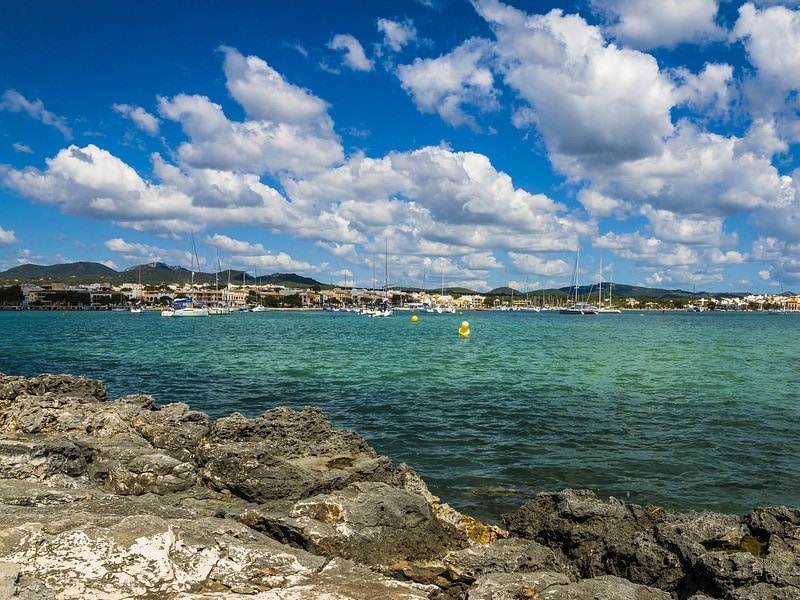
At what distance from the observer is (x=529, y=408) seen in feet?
70.1

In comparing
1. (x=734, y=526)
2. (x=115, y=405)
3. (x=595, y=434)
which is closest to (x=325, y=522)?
(x=734, y=526)

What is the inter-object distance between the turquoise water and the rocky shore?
119 inches

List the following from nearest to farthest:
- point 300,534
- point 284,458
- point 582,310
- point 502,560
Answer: point 300,534, point 502,560, point 284,458, point 582,310

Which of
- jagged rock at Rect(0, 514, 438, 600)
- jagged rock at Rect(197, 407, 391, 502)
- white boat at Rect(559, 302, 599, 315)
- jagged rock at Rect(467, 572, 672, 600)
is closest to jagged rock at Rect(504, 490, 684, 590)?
jagged rock at Rect(467, 572, 672, 600)

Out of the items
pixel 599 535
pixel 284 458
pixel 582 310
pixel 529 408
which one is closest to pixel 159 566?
pixel 284 458

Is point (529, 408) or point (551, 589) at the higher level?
point (551, 589)

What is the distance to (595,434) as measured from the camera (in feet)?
56.2

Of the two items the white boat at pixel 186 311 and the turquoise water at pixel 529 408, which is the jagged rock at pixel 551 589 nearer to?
the turquoise water at pixel 529 408

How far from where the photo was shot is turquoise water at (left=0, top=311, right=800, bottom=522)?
1280 cm

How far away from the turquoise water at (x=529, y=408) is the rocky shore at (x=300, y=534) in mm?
3026

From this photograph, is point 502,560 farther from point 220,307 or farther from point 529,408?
point 220,307

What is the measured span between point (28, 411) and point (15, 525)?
7.08 metres

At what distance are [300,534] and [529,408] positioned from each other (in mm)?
15684

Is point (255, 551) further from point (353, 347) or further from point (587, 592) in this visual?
point (353, 347)
